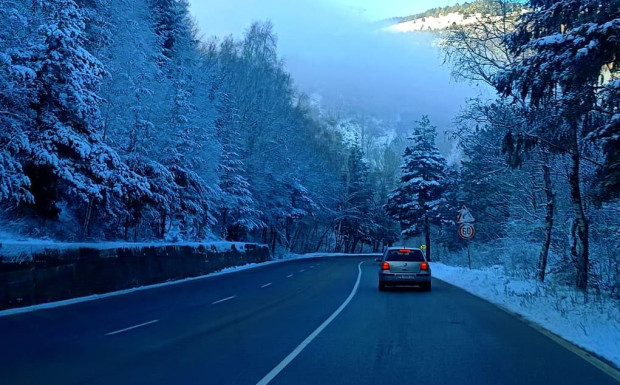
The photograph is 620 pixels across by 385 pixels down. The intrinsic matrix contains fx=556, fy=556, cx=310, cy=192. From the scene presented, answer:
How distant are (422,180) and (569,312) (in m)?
45.0

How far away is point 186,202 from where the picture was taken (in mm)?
34875

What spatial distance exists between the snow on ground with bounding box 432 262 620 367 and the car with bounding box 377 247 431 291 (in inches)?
78.0

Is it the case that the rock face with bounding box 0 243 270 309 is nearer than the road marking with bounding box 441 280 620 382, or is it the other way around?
the road marking with bounding box 441 280 620 382

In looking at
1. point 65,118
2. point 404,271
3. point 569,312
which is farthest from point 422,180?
point 569,312

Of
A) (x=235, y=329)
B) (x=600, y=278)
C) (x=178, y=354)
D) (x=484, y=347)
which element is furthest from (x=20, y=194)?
(x=600, y=278)

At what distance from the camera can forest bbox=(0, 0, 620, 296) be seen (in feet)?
35.3

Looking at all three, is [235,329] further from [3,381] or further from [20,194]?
[20,194]

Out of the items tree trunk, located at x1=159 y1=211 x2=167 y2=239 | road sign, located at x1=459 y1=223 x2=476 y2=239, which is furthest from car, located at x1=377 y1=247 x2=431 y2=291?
tree trunk, located at x1=159 y1=211 x2=167 y2=239

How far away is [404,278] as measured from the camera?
1972 centimetres

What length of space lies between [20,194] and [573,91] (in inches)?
699

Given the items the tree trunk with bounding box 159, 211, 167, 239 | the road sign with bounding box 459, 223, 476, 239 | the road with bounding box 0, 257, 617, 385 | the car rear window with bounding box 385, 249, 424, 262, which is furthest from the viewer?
the tree trunk with bounding box 159, 211, 167, 239

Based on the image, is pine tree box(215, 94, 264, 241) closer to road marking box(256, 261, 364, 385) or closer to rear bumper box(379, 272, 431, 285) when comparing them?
rear bumper box(379, 272, 431, 285)

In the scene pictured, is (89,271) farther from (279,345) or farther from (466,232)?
(466,232)

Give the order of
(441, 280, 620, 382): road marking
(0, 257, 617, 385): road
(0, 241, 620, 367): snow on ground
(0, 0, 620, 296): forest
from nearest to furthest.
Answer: (0, 257, 617, 385): road, (441, 280, 620, 382): road marking, (0, 241, 620, 367): snow on ground, (0, 0, 620, 296): forest
